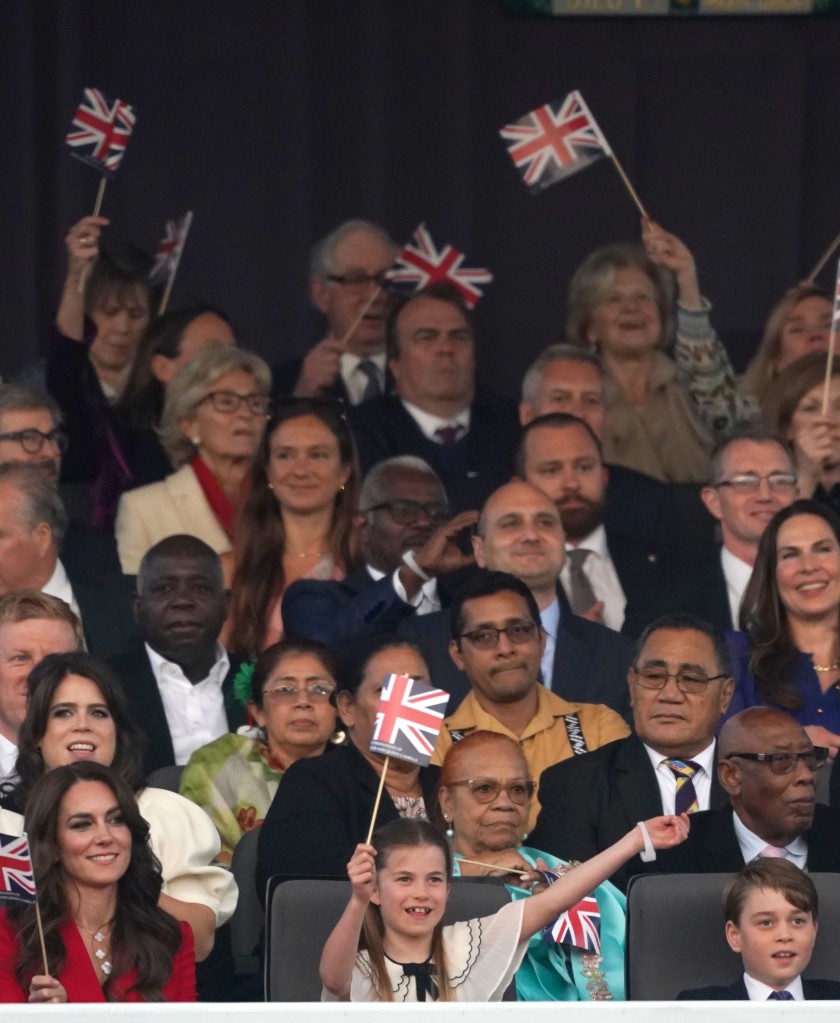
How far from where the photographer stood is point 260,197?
9.76 meters

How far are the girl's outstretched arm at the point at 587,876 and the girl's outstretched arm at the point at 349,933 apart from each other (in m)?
0.38

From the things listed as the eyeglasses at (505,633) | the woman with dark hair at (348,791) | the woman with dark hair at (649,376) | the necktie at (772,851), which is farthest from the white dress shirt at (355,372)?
the necktie at (772,851)

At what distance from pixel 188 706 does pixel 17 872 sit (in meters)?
1.47

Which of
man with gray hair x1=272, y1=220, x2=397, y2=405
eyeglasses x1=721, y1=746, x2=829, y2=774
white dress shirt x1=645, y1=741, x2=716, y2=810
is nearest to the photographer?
eyeglasses x1=721, y1=746, x2=829, y2=774

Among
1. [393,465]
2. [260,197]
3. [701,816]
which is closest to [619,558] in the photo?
[393,465]

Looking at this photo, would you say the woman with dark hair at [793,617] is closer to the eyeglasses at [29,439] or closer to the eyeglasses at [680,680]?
the eyeglasses at [680,680]

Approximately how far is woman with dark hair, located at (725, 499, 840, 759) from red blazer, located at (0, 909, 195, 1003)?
180 cm

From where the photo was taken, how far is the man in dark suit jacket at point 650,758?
6234 millimetres

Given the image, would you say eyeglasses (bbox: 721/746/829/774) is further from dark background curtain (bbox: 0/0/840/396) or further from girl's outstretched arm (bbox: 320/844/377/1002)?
dark background curtain (bbox: 0/0/840/396)

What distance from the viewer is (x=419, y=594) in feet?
23.7

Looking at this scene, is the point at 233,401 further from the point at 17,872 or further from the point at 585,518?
the point at 17,872

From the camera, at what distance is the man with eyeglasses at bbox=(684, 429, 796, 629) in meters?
7.40

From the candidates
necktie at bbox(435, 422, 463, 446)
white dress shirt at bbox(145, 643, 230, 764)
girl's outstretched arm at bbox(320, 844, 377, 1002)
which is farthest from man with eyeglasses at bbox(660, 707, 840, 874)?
necktie at bbox(435, 422, 463, 446)

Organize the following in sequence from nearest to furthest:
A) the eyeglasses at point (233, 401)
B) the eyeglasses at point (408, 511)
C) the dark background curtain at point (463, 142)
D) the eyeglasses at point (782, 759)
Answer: the eyeglasses at point (782, 759)
the eyeglasses at point (408, 511)
the eyeglasses at point (233, 401)
the dark background curtain at point (463, 142)
